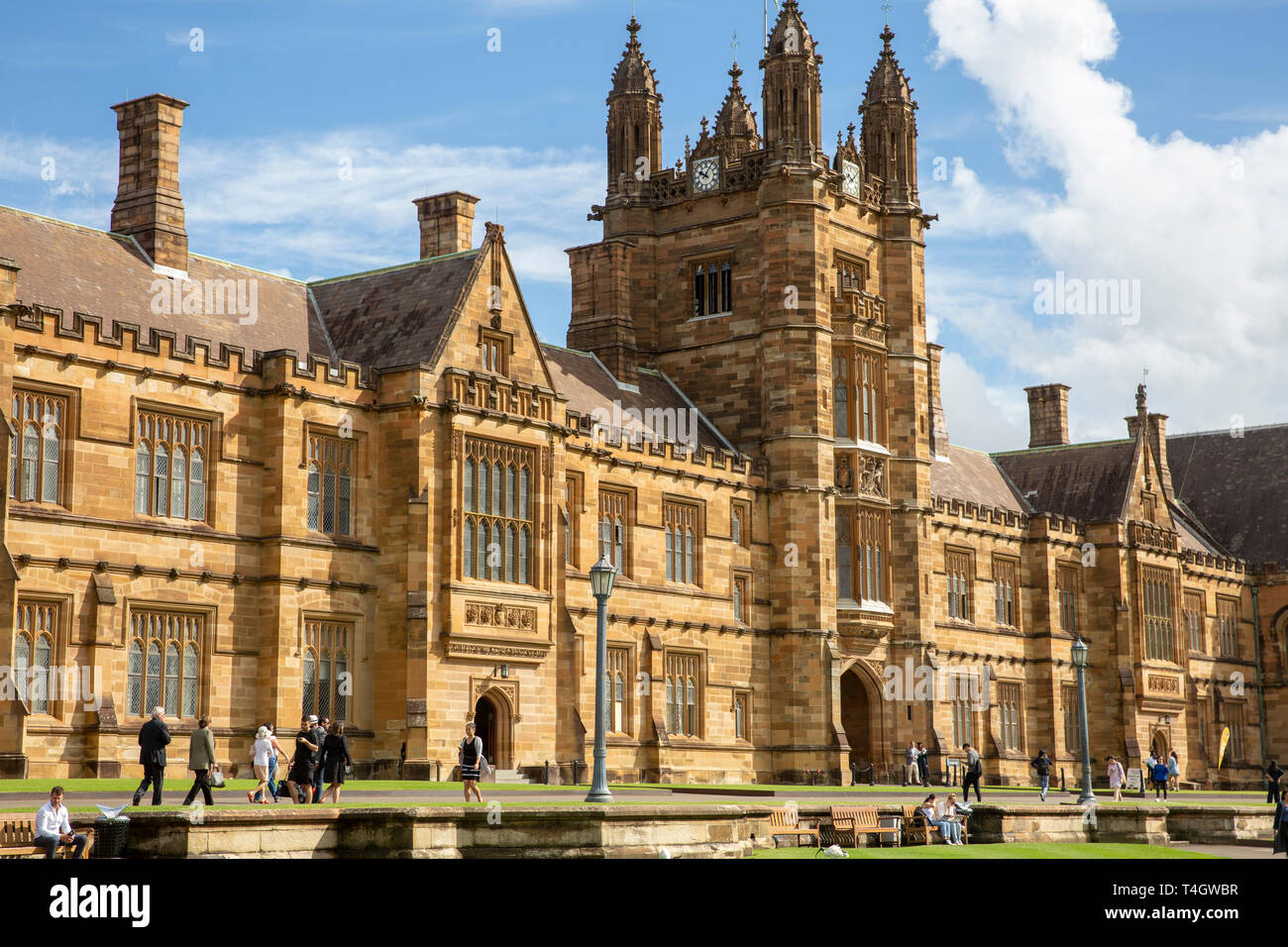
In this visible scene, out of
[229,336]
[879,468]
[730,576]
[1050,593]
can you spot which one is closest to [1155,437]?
[1050,593]

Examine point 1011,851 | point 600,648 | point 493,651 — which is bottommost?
point 1011,851

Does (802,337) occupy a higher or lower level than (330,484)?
higher

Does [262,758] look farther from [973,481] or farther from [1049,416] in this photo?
[1049,416]

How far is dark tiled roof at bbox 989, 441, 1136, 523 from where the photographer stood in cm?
7350

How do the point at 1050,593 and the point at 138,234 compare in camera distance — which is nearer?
the point at 138,234

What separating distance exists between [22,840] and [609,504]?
2874 cm

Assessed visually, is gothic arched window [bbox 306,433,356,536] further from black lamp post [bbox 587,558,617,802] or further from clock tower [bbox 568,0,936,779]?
clock tower [bbox 568,0,936,779]

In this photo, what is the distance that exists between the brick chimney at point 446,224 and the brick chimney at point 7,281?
14.9 meters

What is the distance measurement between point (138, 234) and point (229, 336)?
11.8 feet

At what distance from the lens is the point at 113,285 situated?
40000mm

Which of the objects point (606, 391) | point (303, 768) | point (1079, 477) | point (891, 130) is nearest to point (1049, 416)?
point (1079, 477)

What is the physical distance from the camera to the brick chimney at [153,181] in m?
42.3

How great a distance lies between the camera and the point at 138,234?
42.5m
